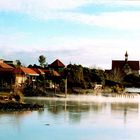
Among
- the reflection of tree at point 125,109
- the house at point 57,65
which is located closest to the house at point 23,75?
the house at point 57,65

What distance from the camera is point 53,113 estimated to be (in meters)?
36.1

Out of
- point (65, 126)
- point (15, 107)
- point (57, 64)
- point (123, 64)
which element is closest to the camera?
point (65, 126)

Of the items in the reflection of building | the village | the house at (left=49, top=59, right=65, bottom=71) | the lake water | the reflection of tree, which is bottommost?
the lake water

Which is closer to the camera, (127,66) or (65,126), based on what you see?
(65,126)

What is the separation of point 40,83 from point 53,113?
29.2 meters

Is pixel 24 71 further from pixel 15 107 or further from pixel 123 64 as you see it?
pixel 123 64

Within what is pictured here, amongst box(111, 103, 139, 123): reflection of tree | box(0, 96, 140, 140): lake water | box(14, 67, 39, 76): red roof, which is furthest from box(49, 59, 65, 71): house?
box(0, 96, 140, 140): lake water

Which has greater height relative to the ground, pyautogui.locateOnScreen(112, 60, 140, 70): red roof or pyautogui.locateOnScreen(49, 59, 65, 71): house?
pyautogui.locateOnScreen(112, 60, 140, 70): red roof

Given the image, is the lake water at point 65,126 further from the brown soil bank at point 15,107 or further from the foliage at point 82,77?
the foliage at point 82,77

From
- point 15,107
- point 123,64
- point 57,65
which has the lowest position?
point 15,107

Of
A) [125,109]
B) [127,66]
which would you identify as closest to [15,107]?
[125,109]

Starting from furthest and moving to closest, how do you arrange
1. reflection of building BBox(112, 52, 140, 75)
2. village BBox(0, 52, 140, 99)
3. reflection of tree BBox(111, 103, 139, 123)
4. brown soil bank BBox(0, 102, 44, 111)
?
reflection of building BBox(112, 52, 140, 75), village BBox(0, 52, 140, 99), reflection of tree BBox(111, 103, 139, 123), brown soil bank BBox(0, 102, 44, 111)

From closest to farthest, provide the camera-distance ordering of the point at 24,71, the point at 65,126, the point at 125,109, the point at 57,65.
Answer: the point at 65,126 → the point at 125,109 → the point at 24,71 → the point at 57,65

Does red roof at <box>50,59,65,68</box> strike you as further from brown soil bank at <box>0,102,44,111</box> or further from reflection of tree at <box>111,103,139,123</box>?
brown soil bank at <box>0,102,44,111</box>
